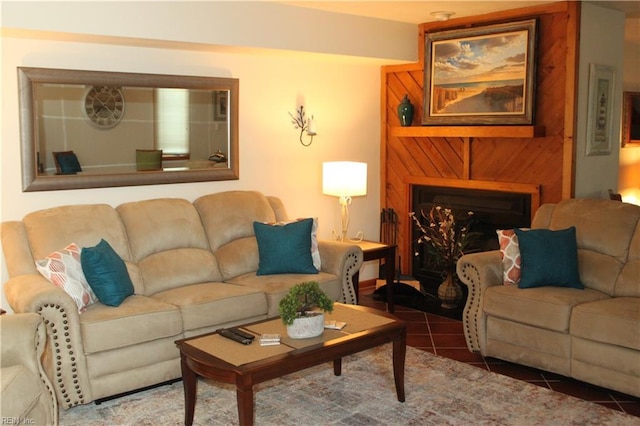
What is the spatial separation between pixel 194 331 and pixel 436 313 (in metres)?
2.21

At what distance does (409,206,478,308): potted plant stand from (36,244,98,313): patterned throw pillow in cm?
285

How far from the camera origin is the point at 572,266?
451cm

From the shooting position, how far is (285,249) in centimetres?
499

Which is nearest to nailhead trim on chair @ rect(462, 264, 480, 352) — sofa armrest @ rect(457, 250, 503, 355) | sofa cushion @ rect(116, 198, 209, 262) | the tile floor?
sofa armrest @ rect(457, 250, 503, 355)

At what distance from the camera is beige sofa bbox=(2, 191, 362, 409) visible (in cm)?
381

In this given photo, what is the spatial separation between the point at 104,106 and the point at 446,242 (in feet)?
9.49

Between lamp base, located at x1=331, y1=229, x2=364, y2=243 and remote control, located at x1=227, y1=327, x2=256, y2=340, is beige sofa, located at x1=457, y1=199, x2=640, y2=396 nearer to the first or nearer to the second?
lamp base, located at x1=331, y1=229, x2=364, y2=243

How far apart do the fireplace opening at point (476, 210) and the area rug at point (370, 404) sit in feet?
5.61

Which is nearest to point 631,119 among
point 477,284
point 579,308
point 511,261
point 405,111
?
point 405,111

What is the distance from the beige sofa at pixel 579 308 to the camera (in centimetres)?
393

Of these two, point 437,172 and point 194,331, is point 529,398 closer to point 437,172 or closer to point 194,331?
point 194,331

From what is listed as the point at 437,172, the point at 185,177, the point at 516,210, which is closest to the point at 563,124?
the point at 516,210

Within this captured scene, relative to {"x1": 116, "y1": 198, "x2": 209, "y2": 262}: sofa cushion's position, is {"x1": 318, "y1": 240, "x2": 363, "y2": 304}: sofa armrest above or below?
below

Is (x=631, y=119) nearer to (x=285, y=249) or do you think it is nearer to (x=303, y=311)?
(x=285, y=249)
